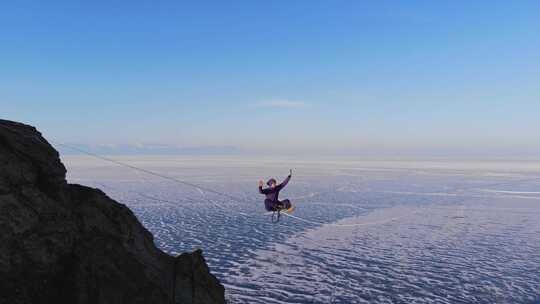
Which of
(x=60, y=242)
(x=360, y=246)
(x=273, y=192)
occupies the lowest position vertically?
(x=360, y=246)

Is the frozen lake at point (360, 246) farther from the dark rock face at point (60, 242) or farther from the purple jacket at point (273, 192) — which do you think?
the dark rock face at point (60, 242)

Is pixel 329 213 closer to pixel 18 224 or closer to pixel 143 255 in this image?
pixel 143 255

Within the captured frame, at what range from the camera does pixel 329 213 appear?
40562mm

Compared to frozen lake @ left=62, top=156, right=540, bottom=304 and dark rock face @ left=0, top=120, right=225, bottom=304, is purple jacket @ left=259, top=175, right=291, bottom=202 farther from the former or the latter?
dark rock face @ left=0, top=120, right=225, bottom=304

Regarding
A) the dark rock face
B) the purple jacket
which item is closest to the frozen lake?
the purple jacket

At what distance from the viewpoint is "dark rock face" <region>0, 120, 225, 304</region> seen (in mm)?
7941

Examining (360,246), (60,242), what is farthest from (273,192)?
(60,242)

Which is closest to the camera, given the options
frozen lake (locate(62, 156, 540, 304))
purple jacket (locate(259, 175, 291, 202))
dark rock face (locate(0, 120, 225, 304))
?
dark rock face (locate(0, 120, 225, 304))

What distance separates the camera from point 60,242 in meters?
8.70

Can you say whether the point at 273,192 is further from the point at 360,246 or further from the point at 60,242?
the point at 60,242

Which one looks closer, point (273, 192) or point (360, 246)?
point (273, 192)

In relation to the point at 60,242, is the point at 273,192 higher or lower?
lower

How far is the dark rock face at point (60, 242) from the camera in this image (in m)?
7.94

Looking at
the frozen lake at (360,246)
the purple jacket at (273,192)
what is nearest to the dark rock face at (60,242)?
the frozen lake at (360,246)
